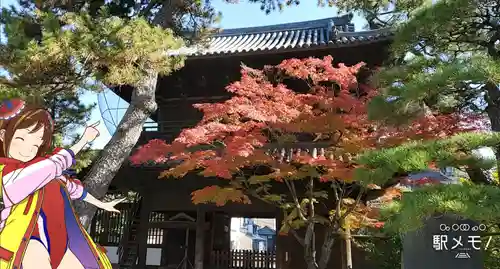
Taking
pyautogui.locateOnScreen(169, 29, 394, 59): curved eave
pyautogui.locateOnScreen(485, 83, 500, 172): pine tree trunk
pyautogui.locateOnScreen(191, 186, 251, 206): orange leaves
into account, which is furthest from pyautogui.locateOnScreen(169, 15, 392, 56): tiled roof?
pyautogui.locateOnScreen(485, 83, 500, 172): pine tree trunk

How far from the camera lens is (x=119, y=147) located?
736cm

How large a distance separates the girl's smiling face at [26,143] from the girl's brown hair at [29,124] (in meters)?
0.02

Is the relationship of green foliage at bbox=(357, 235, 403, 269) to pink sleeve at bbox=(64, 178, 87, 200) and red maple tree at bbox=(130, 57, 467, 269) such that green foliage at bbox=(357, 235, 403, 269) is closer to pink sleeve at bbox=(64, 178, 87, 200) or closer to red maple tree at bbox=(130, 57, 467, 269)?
red maple tree at bbox=(130, 57, 467, 269)

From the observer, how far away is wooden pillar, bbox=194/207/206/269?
9500 millimetres

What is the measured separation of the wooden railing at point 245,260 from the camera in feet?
32.8

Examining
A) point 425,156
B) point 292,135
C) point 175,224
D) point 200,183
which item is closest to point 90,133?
point 425,156

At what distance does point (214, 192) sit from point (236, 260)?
3238 mm

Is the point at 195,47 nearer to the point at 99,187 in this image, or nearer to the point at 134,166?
the point at 134,166

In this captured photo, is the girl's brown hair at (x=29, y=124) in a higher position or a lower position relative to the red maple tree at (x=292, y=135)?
lower

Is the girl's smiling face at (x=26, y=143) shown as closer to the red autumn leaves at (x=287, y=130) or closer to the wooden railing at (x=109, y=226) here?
the red autumn leaves at (x=287, y=130)

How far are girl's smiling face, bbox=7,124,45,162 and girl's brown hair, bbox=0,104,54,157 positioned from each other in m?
0.02

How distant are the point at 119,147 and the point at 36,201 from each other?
315 cm

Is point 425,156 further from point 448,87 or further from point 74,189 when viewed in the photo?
point 74,189

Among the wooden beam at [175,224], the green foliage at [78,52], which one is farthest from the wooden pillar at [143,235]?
the green foliage at [78,52]
